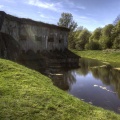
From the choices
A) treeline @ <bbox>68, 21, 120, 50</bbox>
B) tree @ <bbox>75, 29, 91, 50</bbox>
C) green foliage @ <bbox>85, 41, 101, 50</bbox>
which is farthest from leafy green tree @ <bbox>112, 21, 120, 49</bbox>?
tree @ <bbox>75, 29, 91, 50</bbox>

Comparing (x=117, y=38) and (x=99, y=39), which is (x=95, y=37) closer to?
(x=99, y=39)

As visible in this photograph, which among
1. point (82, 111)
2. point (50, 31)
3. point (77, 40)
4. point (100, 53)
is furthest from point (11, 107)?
point (77, 40)

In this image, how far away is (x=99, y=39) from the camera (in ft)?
261

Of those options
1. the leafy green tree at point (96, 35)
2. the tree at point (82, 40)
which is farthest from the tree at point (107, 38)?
the tree at point (82, 40)

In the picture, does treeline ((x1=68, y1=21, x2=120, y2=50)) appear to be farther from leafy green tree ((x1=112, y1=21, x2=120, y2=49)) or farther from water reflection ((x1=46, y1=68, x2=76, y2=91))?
water reflection ((x1=46, y1=68, x2=76, y2=91))

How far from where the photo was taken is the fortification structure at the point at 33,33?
2588cm

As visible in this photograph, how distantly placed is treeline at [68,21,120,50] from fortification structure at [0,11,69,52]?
101ft

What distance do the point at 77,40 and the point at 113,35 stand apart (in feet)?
61.2

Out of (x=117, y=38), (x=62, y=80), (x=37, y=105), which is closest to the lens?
(x=37, y=105)

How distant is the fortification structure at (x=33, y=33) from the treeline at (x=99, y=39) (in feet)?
101

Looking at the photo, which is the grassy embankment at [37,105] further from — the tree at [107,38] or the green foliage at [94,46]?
the green foliage at [94,46]

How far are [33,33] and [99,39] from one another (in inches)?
2021

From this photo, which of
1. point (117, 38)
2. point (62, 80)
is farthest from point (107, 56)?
point (62, 80)

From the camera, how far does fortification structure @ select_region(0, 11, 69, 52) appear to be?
25875mm
